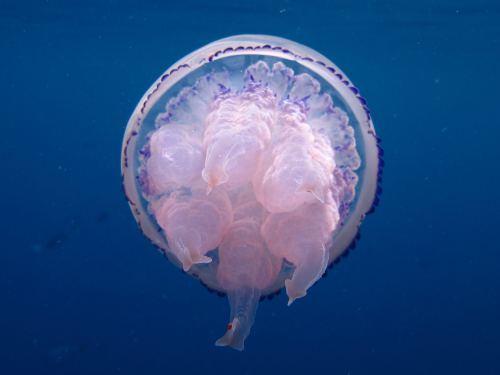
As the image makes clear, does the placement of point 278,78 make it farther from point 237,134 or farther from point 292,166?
point 292,166

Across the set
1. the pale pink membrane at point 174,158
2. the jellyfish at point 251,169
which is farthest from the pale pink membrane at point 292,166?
the pale pink membrane at point 174,158

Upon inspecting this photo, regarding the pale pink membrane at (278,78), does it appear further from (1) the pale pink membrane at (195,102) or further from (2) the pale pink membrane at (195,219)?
(2) the pale pink membrane at (195,219)

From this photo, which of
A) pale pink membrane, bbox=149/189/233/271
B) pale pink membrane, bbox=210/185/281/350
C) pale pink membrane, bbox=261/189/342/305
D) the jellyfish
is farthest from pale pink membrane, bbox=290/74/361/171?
pale pink membrane, bbox=149/189/233/271

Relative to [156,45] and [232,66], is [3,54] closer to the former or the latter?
[156,45]

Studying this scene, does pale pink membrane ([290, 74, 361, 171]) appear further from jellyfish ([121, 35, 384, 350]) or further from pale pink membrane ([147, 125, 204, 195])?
pale pink membrane ([147, 125, 204, 195])

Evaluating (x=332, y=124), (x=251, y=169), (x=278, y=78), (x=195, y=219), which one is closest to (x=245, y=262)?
(x=195, y=219)

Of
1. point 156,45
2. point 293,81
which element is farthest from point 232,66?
point 156,45

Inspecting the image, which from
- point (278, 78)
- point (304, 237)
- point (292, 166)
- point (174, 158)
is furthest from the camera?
point (278, 78)
